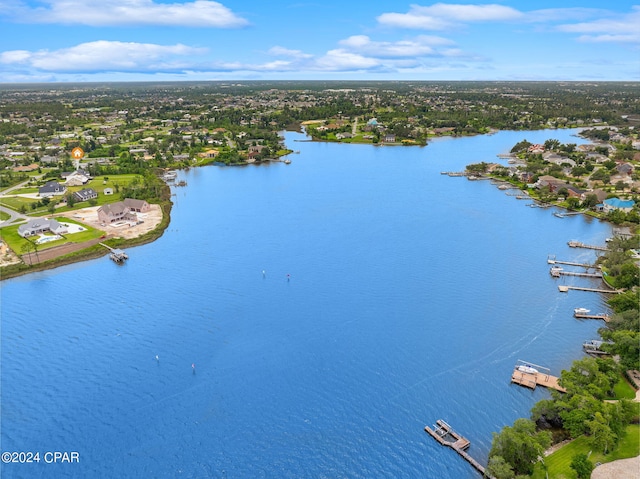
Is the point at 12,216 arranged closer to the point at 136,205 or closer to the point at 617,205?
the point at 136,205

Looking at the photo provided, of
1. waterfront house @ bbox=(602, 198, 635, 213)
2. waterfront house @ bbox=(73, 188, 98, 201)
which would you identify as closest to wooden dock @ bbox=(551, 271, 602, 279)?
waterfront house @ bbox=(602, 198, 635, 213)

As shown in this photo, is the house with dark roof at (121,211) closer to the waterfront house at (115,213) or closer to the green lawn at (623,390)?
the waterfront house at (115,213)

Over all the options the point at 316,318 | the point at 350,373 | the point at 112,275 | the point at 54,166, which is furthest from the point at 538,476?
the point at 54,166

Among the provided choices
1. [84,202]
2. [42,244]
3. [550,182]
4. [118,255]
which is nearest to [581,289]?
[550,182]

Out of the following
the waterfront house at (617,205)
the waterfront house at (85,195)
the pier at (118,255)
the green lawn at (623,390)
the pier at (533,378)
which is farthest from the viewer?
the waterfront house at (85,195)

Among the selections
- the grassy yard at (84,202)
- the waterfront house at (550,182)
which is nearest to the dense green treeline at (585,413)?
the waterfront house at (550,182)
